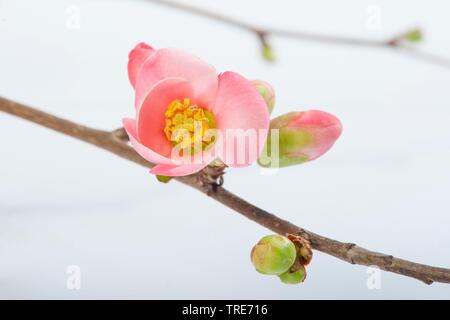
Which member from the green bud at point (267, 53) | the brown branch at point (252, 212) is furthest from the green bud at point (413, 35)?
the brown branch at point (252, 212)

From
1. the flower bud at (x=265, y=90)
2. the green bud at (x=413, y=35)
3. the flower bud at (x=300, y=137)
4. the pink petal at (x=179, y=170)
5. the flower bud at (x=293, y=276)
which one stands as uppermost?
the green bud at (x=413, y=35)

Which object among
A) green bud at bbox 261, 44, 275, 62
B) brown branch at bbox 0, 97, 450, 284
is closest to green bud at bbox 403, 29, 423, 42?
green bud at bbox 261, 44, 275, 62

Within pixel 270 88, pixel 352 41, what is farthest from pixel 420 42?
pixel 270 88

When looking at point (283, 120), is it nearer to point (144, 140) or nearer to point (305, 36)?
point (144, 140)

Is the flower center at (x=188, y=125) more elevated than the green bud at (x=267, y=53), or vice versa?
the green bud at (x=267, y=53)

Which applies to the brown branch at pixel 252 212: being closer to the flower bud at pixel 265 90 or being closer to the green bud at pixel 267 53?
the flower bud at pixel 265 90

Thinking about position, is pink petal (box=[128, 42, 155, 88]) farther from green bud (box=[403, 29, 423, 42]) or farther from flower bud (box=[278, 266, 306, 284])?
green bud (box=[403, 29, 423, 42])

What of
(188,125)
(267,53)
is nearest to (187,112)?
(188,125)
